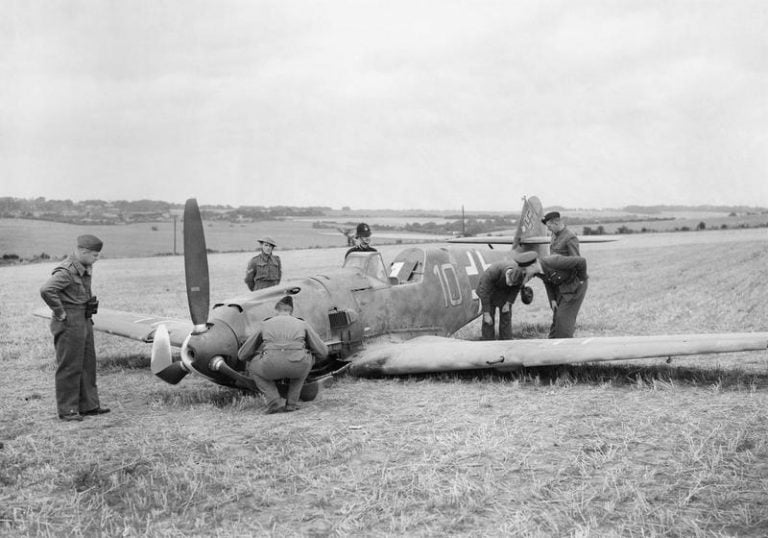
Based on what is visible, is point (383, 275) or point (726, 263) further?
point (726, 263)

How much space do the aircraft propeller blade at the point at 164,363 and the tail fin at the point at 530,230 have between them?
8556 millimetres

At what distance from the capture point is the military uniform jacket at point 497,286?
34.5ft

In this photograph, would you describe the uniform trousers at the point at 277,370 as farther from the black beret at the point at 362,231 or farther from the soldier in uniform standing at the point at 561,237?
the soldier in uniform standing at the point at 561,237

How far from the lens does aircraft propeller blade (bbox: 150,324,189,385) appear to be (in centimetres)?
740

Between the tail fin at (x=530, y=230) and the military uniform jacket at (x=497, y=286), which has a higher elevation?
the tail fin at (x=530, y=230)

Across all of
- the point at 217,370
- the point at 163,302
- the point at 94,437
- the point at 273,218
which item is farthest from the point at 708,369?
the point at 273,218

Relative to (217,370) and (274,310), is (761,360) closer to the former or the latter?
(274,310)

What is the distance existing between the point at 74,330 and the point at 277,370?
2.19 metres

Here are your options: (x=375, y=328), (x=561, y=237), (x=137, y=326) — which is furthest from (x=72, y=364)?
(x=561, y=237)

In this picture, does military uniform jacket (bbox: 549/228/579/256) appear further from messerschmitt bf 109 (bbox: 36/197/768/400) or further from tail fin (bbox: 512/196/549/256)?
tail fin (bbox: 512/196/549/256)

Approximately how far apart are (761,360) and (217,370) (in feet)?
21.8

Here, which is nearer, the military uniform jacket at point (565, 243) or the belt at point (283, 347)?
the belt at point (283, 347)

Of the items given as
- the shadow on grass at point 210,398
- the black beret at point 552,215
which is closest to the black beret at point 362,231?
the black beret at point 552,215

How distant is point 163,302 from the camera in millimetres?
18875
